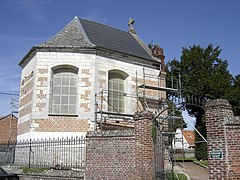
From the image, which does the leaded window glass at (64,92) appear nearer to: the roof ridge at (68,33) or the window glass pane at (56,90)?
the window glass pane at (56,90)

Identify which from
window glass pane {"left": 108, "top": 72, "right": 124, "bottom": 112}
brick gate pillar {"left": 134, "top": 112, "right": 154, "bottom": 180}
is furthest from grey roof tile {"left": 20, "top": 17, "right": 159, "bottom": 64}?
brick gate pillar {"left": 134, "top": 112, "right": 154, "bottom": 180}

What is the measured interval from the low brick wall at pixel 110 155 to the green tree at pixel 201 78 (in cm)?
1318

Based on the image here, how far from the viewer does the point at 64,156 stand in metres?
13.1

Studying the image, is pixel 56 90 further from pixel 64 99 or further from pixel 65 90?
pixel 64 99

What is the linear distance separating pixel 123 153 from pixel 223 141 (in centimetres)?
348

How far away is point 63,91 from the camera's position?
15.5 meters

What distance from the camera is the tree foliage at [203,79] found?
2255 cm

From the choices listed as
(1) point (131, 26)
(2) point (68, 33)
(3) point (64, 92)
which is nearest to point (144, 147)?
(3) point (64, 92)

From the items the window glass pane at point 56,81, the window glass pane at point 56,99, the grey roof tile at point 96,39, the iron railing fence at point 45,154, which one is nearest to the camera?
the iron railing fence at point 45,154

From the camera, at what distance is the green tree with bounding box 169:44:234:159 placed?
22.6 metres

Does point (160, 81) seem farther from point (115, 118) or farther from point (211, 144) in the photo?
point (211, 144)

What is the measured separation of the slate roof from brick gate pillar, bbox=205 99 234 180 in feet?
31.6

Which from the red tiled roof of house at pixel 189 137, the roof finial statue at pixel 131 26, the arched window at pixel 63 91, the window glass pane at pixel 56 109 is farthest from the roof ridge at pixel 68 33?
the red tiled roof of house at pixel 189 137

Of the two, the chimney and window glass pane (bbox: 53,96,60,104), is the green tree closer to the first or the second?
the chimney
